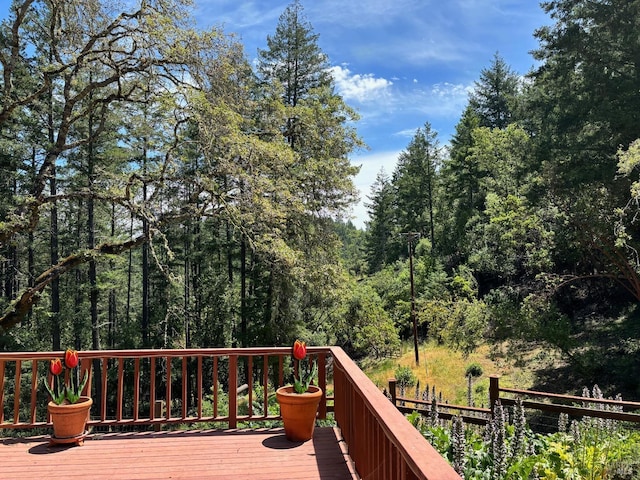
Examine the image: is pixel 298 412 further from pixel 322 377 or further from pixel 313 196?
pixel 313 196

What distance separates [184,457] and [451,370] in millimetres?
15212

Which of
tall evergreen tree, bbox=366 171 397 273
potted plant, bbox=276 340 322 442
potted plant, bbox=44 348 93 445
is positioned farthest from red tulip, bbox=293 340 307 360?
tall evergreen tree, bbox=366 171 397 273

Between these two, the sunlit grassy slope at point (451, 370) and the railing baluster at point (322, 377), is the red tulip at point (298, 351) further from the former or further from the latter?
the sunlit grassy slope at point (451, 370)

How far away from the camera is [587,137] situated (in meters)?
12.8

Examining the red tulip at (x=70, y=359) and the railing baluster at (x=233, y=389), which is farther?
the railing baluster at (x=233, y=389)

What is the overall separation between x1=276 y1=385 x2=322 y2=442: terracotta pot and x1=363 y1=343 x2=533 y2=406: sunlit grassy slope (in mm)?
10601

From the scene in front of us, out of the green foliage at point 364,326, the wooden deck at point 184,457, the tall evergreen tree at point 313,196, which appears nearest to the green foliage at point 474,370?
the green foliage at point 364,326

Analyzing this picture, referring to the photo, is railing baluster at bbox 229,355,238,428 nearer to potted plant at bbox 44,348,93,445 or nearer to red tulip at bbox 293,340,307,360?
red tulip at bbox 293,340,307,360

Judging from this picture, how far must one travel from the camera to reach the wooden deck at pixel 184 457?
10.7ft

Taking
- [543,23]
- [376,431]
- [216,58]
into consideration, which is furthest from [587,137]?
[376,431]

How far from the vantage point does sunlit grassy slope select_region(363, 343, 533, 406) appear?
1466cm

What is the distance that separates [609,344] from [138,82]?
54.1 ft

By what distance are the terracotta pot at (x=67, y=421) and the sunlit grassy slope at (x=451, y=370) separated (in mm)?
11579

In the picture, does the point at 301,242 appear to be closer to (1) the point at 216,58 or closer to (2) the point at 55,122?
(1) the point at 216,58
